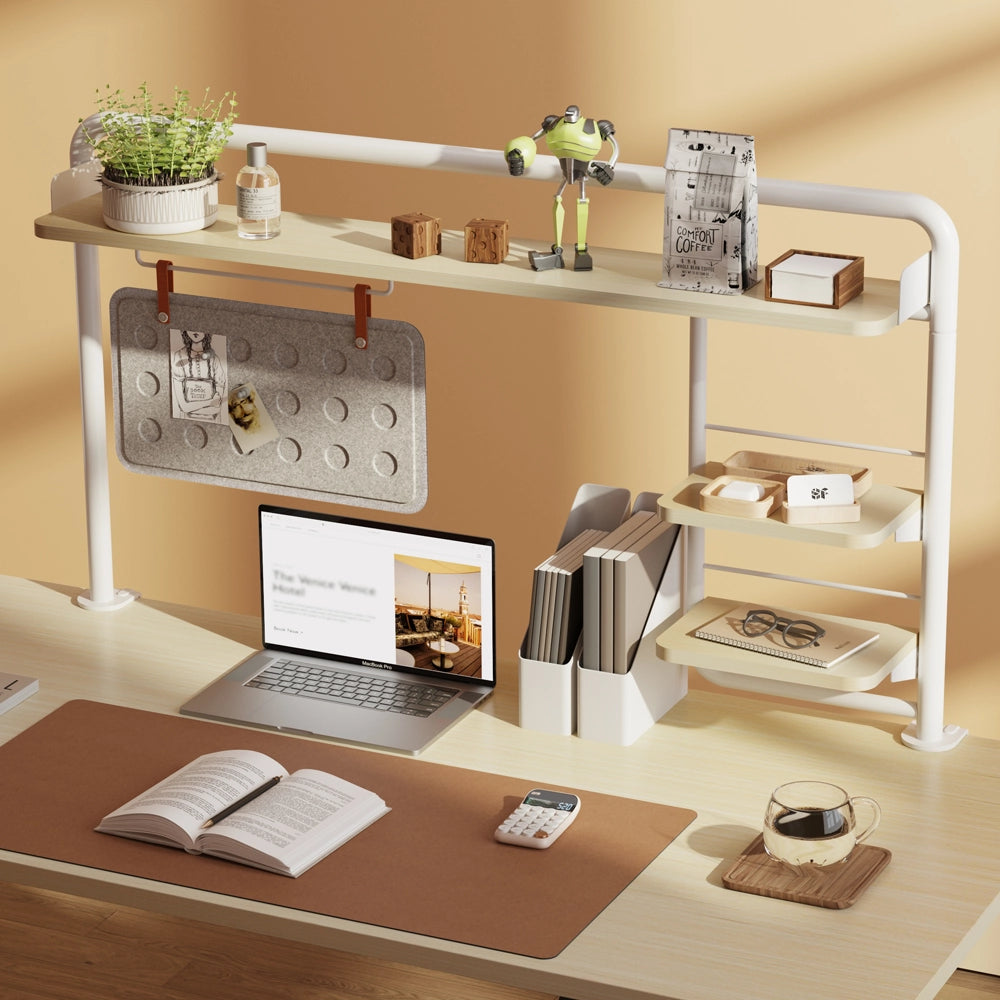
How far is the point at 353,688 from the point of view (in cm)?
267

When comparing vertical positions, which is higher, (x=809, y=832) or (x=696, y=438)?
(x=696, y=438)

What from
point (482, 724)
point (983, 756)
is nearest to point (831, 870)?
point (983, 756)

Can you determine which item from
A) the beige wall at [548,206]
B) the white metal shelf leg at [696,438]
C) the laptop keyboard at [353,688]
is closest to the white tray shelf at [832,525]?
the white metal shelf leg at [696,438]

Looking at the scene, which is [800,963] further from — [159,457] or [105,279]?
[105,279]

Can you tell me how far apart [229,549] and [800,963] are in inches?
89.5

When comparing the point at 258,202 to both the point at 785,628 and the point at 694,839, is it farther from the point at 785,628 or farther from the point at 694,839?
the point at 694,839

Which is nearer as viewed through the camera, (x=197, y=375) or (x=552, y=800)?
(x=552, y=800)

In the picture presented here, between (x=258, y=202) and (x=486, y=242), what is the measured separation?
34 centimetres

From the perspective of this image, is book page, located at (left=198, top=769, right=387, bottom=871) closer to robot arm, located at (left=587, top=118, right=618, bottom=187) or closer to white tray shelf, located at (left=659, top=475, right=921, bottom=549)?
white tray shelf, located at (left=659, top=475, right=921, bottom=549)

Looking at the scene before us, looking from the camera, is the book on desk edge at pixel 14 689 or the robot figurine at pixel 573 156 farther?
the book on desk edge at pixel 14 689

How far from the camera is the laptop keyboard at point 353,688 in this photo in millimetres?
2613

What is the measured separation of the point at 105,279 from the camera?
3988mm

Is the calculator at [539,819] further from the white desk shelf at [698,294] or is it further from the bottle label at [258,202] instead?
the bottle label at [258,202]

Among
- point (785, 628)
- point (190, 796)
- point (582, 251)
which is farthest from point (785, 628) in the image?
point (190, 796)
